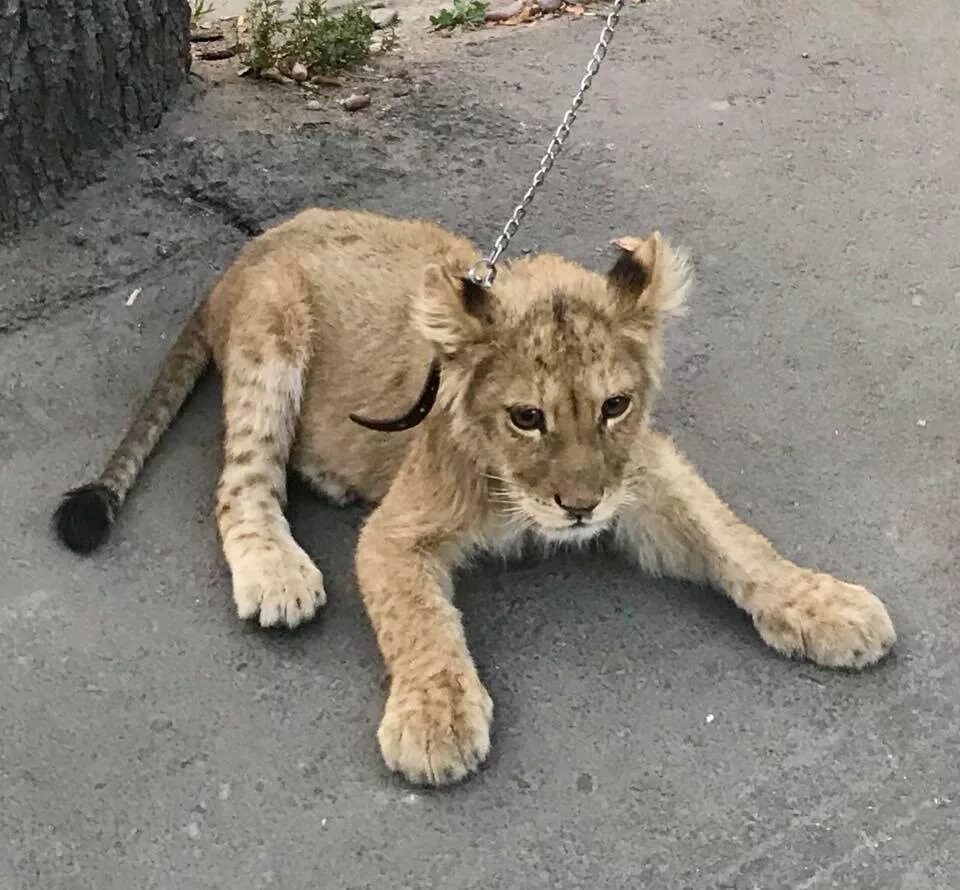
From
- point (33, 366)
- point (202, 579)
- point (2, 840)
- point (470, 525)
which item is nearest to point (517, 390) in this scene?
point (470, 525)

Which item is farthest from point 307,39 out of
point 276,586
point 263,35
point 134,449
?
point 276,586

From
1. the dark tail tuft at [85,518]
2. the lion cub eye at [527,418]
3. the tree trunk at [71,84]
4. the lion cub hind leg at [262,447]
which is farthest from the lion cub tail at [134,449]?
the lion cub eye at [527,418]

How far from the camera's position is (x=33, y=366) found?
4129mm

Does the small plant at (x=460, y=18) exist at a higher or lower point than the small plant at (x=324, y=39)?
lower

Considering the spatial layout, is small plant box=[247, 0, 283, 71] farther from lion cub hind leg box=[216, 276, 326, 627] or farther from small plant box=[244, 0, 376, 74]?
lion cub hind leg box=[216, 276, 326, 627]

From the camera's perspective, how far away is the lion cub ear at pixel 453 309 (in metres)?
3.00

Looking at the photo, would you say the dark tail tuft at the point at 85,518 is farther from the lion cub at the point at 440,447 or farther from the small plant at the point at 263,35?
the small plant at the point at 263,35

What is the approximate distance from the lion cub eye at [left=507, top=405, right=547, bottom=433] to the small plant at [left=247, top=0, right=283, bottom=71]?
9.68ft

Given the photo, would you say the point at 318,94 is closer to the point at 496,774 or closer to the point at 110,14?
the point at 110,14

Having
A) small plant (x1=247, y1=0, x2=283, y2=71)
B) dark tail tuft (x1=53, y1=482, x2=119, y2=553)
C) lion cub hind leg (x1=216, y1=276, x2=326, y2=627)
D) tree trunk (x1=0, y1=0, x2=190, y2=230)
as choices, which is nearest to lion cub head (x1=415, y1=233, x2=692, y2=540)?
lion cub hind leg (x1=216, y1=276, x2=326, y2=627)

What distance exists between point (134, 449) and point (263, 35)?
2363 millimetres

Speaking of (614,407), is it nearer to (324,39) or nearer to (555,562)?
(555,562)

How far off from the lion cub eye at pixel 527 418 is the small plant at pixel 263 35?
2950mm

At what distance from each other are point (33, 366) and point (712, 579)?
84.8 inches
